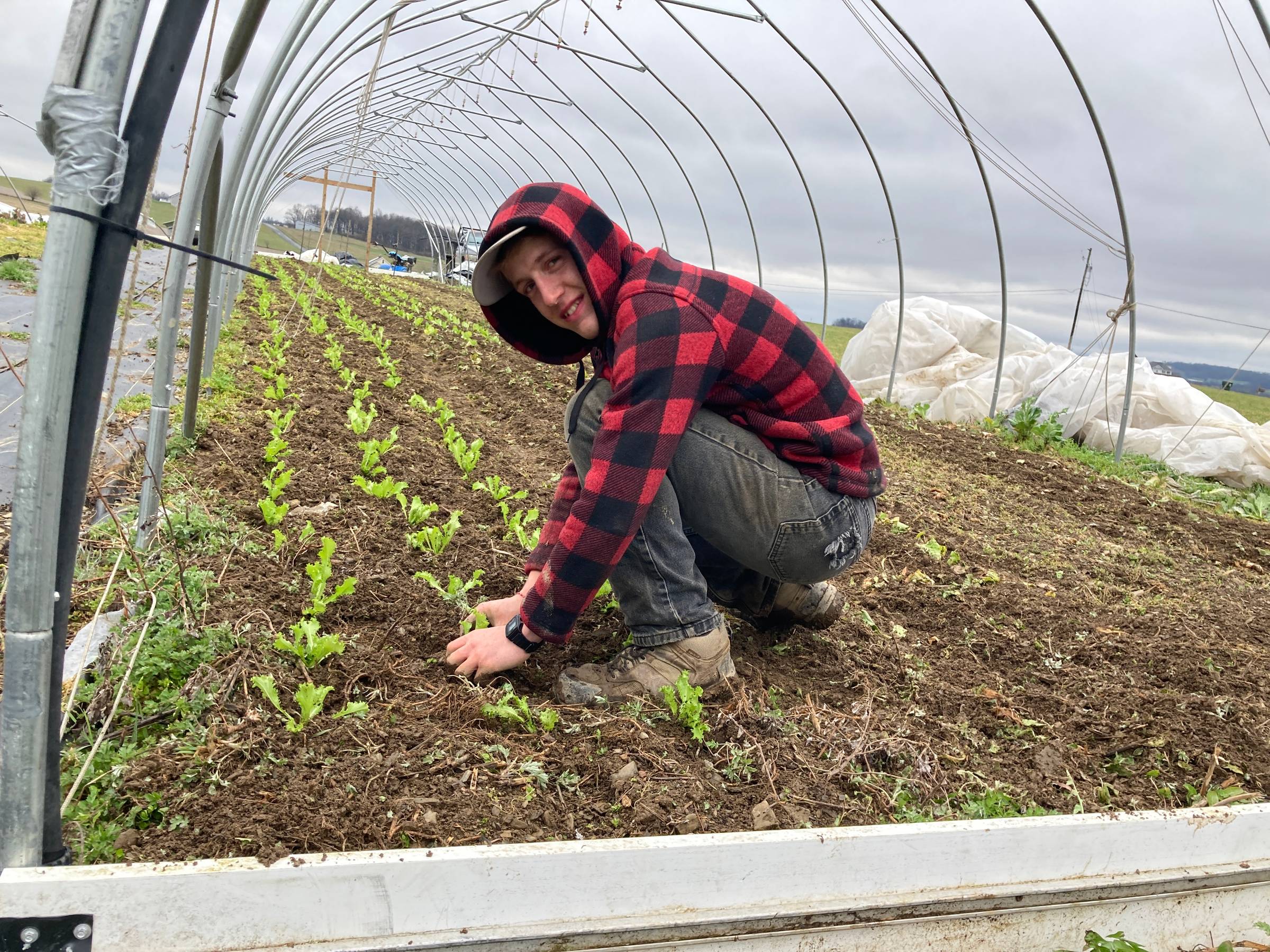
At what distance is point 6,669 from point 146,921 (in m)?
0.43

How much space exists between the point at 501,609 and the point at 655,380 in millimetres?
897

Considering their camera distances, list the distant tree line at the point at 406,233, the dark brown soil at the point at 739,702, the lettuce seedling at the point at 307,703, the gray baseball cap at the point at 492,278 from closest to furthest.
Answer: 1. the dark brown soil at the point at 739,702
2. the lettuce seedling at the point at 307,703
3. the gray baseball cap at the point at 492,278
4. the distant tree line at the point at 406,233

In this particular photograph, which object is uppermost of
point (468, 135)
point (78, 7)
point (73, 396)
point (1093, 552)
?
point (468, 135)

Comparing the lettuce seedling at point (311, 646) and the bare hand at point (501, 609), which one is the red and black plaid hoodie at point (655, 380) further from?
the lettuce seedling at point (311, 646)

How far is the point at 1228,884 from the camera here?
6.37ft

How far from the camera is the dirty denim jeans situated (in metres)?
2.28

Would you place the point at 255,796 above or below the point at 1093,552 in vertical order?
below

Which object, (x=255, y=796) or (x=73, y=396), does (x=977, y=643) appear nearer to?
(x=255, y=796)

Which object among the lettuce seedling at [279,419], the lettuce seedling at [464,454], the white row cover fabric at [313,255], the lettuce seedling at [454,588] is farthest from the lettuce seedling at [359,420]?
the lettuce seedling at [454,588]

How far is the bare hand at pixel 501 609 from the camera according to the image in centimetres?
252

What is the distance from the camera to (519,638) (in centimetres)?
222

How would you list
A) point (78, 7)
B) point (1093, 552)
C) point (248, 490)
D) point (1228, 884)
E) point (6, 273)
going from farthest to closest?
1. point (6, 273)
2. point (1093, 552)
3. point (248, 490)
4. point (1228, 884)
5. point (78, 7)

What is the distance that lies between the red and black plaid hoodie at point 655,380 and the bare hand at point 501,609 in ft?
1.18

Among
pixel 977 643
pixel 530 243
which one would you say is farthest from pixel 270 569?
pixel 977 643
